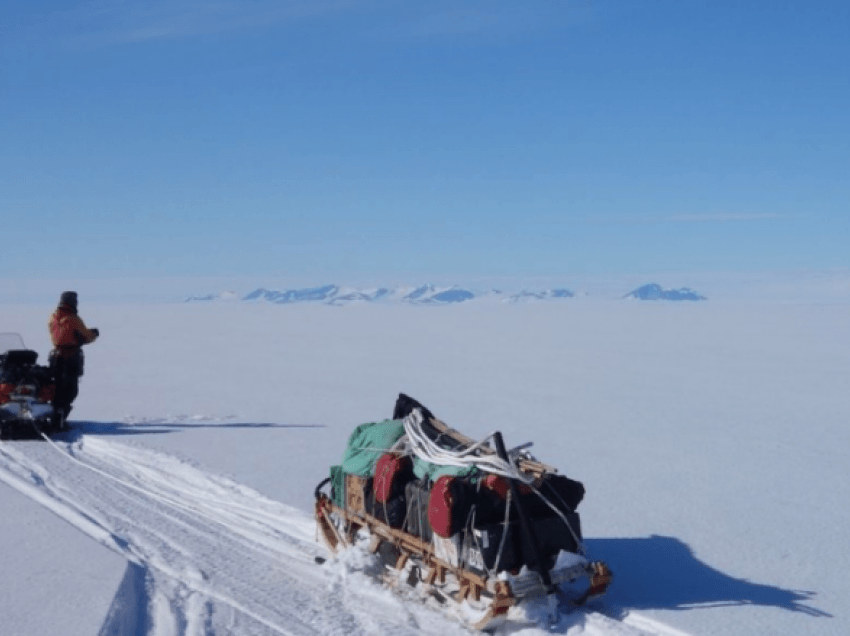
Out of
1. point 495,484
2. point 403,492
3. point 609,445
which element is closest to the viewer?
point 495,484

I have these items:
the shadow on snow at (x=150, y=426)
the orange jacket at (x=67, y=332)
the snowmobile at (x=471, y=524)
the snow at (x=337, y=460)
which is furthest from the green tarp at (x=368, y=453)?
the orange jacket at (x=67, y=332)

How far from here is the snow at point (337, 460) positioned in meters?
4.38

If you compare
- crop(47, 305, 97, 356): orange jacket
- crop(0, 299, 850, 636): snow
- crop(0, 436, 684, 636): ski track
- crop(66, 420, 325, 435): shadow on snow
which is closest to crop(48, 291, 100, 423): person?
crop(47, 305, 97, 356): orange jacket

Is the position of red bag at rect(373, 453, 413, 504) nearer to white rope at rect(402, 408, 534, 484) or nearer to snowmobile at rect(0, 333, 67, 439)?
white rope at rect(402, 408, 534, 484)

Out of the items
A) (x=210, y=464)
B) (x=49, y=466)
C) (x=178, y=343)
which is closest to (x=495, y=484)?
(x=210, y=464)

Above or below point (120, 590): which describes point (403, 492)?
above

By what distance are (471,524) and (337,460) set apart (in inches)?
159

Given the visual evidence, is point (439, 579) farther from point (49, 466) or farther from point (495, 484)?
point (49, 466)

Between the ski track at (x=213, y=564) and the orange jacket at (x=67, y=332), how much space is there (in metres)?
1.93

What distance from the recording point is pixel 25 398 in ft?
30.6

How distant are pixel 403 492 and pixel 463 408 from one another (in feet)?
22.1

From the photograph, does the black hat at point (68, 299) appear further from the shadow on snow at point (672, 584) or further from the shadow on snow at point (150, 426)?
the shadow on snow at point (672, 584)

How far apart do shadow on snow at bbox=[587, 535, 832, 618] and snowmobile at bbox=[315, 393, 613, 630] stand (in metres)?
0.31

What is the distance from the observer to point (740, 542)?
5.57 meters
